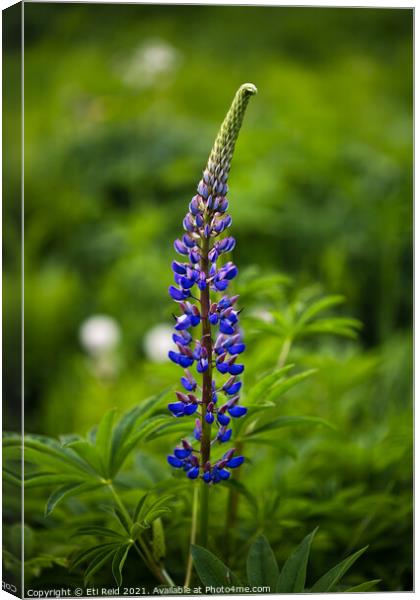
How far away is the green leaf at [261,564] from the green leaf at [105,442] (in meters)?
0.37

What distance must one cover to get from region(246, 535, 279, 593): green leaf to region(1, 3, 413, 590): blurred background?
585mm

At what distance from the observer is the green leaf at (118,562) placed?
1933 millimetres

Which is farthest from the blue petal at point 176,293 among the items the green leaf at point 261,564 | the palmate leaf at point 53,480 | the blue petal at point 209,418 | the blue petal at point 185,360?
the green leaf at point 261,564

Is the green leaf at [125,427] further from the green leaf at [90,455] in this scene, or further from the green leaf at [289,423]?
the green leaf at [289,423]

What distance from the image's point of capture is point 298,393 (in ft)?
10.2

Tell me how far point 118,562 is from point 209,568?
0.68 feet

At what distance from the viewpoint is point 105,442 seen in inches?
80.4

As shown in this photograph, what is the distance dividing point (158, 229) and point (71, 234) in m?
0.37

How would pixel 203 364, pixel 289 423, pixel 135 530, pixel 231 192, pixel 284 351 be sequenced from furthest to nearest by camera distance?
pixel 231 192, pixel 284 351, pixel 289 423, pixel 135 530, pixel 203 364

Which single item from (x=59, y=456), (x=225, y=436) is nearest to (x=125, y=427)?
(x=59, y=456)

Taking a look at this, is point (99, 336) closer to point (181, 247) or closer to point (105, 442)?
point (105, 442)

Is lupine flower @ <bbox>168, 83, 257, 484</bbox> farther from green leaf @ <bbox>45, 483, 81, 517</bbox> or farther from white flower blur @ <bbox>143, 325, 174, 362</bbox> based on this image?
white flower blur @ <bbox>143, 325, 174, 362</bbox>

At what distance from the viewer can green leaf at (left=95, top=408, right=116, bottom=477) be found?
6.64 ft

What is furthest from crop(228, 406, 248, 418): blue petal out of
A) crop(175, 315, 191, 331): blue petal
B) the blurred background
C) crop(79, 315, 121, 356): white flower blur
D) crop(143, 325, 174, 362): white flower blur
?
crop(79, 315, 121, 356): white flower blur
